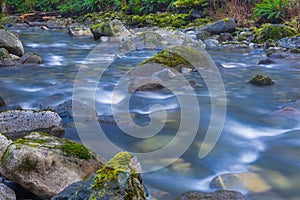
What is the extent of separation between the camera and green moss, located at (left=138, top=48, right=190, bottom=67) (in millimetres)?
7965

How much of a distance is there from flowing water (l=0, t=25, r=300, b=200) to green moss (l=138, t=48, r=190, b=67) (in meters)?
0.50

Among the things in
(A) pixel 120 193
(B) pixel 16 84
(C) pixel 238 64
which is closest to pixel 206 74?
(C) pixel 238 64

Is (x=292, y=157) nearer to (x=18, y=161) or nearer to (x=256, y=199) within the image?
(x=256, y=199)

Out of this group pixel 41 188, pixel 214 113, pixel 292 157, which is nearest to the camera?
pixel 41 188

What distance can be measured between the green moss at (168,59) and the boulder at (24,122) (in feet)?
12.6

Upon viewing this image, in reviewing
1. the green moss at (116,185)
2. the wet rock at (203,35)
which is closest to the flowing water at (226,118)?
the green moss at (116,185)

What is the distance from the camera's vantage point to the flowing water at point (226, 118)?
11.5 ft

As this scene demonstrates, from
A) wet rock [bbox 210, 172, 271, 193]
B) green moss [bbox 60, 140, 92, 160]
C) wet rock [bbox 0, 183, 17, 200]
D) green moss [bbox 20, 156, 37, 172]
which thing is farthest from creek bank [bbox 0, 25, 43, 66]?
wet rock [bbox 210, 172, 271, 193]

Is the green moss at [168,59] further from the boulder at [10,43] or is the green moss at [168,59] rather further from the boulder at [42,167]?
the boulder at [42,167]

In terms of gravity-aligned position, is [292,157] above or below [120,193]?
→ below

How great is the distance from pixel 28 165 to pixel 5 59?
7.25 m

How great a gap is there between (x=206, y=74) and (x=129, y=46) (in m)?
5.41

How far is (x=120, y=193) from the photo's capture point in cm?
233

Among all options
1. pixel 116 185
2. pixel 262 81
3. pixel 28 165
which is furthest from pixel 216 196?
pixel 262 81
